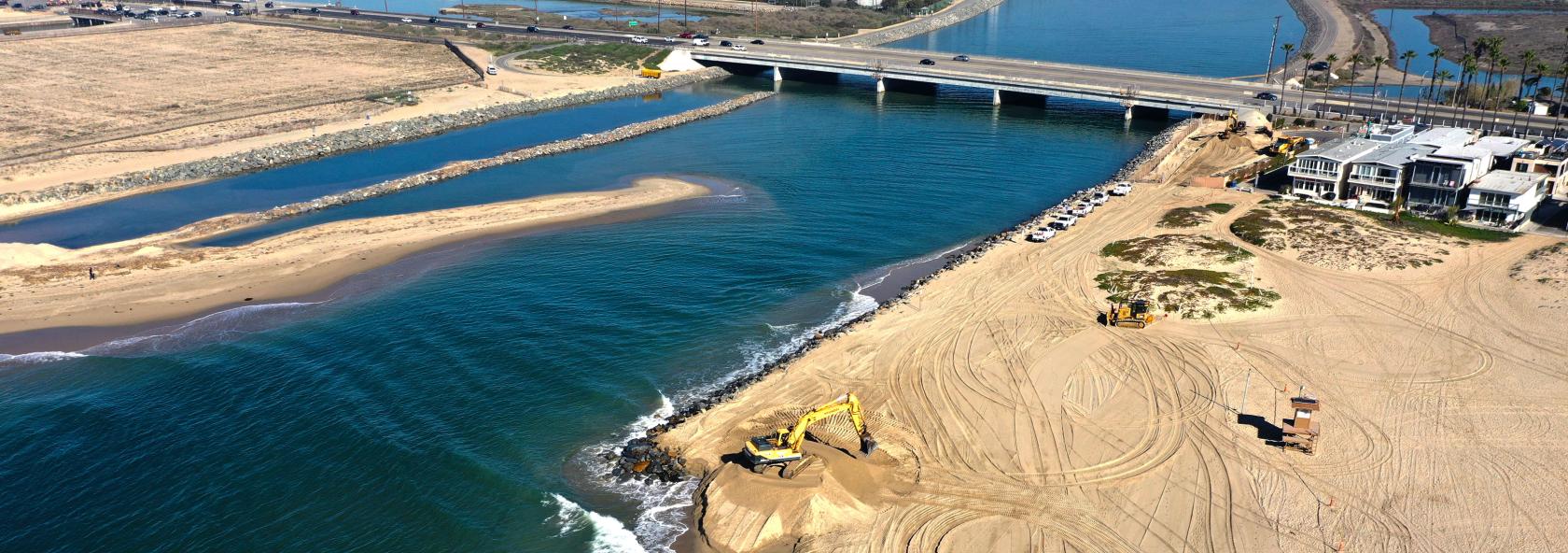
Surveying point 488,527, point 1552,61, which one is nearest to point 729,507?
point 488,527

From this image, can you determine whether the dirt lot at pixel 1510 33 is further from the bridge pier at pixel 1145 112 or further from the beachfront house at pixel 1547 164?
the beachfront house at pixel 1547 164

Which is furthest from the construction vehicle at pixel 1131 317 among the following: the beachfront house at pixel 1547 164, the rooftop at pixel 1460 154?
the beachfront house at pixel 1547 164

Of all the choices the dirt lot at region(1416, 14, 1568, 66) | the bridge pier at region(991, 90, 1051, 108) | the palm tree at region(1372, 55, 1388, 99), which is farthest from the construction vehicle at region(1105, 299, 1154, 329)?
the dirt lot at region(1416, 14, 1568, 66)

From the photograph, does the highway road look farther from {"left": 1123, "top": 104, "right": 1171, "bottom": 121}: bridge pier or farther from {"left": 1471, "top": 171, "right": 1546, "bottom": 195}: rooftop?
{"left": 1471, "top": 171, "right": 1546, "bottom": 195}: rooftop

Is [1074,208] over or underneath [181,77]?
underneath

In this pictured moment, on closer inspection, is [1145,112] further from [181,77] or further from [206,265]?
[181,77]

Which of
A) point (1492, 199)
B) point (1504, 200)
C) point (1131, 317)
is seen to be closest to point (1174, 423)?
point (1131, 317)

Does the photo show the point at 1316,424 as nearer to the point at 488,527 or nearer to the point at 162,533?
the point at 488,527
